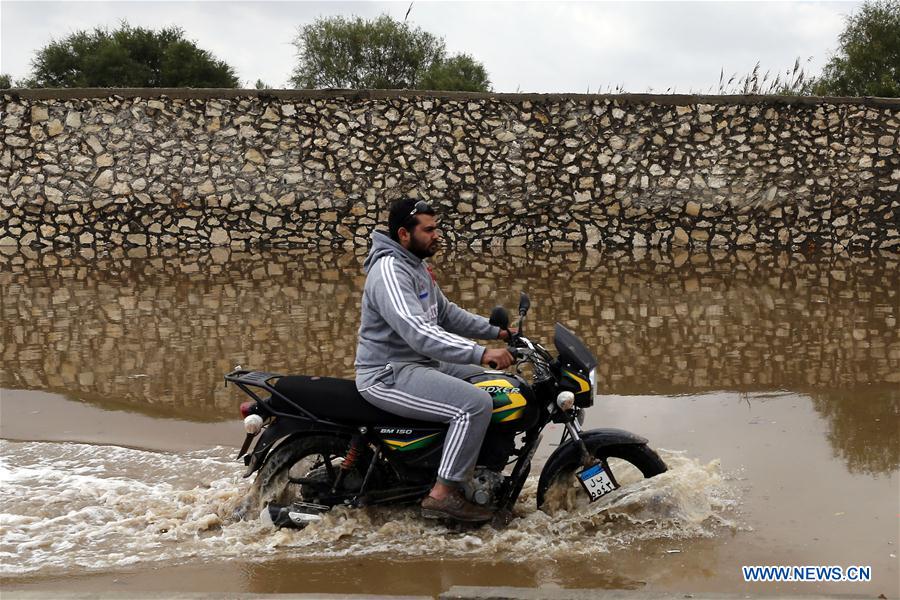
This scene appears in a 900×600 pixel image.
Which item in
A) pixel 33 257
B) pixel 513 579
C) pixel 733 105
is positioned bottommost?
pixel 513 579

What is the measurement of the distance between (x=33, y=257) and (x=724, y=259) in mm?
10245

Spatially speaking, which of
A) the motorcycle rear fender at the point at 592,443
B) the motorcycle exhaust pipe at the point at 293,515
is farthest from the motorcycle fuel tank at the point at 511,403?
the motorcycle exhaust pipe at the point at 293,515

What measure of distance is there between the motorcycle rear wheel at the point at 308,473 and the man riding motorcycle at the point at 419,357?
381 millimetres

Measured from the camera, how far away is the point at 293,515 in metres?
4.67

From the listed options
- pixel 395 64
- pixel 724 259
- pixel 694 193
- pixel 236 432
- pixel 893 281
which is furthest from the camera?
pixel 395 64

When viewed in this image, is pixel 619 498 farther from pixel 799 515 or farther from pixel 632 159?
pixel 632 159

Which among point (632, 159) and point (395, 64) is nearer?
point (632, 159)

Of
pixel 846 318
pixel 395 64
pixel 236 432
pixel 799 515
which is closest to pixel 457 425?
pixel 799 515

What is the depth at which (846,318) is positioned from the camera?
9648 mm

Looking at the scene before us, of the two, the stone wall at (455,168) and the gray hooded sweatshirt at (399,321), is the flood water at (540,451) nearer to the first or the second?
the gray hooded sweatshirt at (399,321)

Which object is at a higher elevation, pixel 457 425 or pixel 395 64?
pixel 395 64

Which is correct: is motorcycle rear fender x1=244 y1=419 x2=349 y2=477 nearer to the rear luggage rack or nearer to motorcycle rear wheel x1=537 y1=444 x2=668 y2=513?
the rear luggage rack

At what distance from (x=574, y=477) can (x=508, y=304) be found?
19.5 feet

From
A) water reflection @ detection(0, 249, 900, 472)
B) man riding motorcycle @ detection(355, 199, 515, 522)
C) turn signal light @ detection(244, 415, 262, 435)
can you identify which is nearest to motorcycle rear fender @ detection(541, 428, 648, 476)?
man riding motorcycle @ detection(355, 199, 515, 522)
